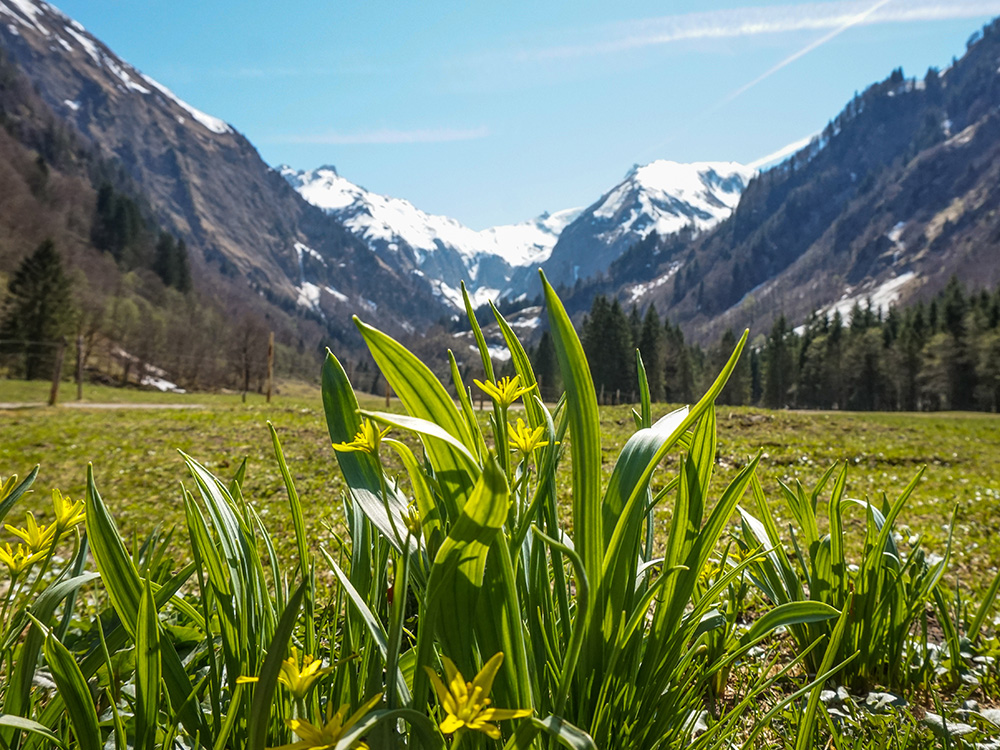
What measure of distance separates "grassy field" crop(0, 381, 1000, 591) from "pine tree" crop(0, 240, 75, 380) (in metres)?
28.2

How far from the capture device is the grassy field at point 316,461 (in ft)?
14.9

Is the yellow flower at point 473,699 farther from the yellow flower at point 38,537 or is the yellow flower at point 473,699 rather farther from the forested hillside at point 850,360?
the forested hillside at point 850,360

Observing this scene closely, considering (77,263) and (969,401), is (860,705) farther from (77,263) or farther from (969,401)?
(77,263)

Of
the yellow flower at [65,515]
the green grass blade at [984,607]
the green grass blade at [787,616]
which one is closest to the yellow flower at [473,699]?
the green grass blade at [787,616]

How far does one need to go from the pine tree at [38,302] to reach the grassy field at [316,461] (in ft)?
92.4

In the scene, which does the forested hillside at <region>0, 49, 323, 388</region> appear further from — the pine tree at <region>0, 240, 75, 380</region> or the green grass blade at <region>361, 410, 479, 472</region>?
the green grass blade at <region>361, 410, 479, 472</region>

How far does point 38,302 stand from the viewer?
115 ft

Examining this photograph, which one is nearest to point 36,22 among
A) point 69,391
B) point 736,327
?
point 69,391

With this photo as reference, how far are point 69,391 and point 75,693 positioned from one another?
29271mm

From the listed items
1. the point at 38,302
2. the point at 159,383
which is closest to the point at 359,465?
the point at 38,302

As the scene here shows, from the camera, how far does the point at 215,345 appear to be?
55.4 m

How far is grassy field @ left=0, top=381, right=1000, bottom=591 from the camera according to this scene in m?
4.55

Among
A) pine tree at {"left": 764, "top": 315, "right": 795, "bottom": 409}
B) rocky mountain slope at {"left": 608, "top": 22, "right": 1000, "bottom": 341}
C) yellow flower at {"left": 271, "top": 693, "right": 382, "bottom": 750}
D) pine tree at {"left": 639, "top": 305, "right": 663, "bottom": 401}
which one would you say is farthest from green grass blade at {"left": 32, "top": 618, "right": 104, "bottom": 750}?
rocky mountain slope at {"left": 608, "top": 22, "right": 1000, "bottom": 341}

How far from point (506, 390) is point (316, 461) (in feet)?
22.9
